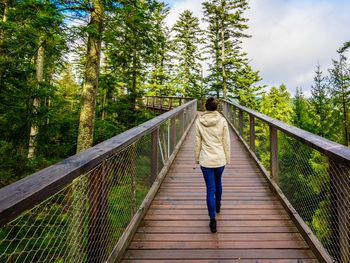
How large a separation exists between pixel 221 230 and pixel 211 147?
1093 mm

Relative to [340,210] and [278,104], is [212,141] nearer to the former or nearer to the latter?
→ [340,210]

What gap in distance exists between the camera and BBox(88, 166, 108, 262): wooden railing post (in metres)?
2.30

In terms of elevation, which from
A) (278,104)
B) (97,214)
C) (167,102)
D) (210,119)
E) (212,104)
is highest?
(278,104)

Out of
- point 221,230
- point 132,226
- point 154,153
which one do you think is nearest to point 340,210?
point 221,230

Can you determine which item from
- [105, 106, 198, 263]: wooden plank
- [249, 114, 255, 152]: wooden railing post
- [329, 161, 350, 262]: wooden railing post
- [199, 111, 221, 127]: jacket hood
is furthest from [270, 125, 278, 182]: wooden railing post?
[105, 106, 198, 263]: wooden plank

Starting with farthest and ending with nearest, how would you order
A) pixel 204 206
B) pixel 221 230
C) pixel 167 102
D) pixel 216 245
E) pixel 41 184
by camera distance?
pixel 167 102, pixel 204 206, pixel 221 230, pixel 216 245, pixel 41 184

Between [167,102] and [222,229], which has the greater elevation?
[167,102]

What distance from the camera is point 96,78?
313 inches

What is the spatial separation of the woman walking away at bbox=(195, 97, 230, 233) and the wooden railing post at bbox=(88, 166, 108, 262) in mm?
1484

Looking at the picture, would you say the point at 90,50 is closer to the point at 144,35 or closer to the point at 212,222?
the point at 144,35

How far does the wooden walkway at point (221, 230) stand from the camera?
2881mm

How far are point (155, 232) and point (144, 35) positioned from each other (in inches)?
281

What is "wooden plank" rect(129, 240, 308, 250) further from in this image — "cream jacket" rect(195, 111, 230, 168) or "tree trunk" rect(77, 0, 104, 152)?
"tree trunk" rect(77, 0, 104, 152)

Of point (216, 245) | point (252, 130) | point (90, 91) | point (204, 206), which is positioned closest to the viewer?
point (216, 245)
